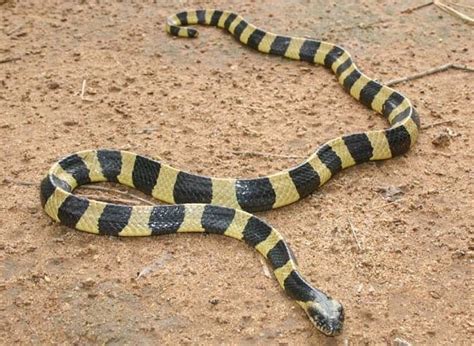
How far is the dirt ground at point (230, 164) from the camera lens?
505 cm

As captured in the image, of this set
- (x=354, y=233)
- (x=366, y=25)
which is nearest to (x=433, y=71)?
(x=366, y=25)

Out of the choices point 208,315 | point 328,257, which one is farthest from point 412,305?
point 208,315

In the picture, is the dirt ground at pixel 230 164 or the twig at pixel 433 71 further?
the twig at pixel 433 71

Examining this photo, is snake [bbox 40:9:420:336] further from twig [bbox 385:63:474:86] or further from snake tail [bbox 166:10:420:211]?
twig [bbox 385:63:474:86]

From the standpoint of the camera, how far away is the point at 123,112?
304 inches

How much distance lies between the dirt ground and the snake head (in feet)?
0.35

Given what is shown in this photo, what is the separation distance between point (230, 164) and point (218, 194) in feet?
2.52

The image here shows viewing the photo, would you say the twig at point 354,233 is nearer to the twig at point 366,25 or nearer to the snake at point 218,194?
the snake at point 218,194

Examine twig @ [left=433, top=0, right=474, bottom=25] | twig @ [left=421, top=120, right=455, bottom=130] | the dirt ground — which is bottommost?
the dirt ground

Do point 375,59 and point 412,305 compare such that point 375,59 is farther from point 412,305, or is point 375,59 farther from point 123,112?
point 412,305

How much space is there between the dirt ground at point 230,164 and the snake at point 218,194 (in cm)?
12

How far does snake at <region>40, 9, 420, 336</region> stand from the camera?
5.51 metres

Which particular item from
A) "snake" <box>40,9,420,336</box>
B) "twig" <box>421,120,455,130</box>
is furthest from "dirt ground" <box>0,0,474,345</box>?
"snake" <box>40,9,420,336</box>

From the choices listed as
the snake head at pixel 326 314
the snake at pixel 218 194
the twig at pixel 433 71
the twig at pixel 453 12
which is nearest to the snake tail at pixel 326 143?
the snake at pixel 218 194
